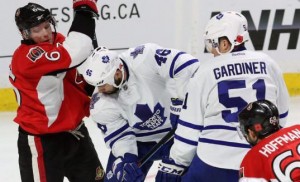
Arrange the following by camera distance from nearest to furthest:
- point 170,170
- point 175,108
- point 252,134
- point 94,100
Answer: point 252,134
point 170,170
point 175,108
point 94,100

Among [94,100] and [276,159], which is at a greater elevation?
[276,159]

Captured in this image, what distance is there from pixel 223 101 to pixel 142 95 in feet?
2.00

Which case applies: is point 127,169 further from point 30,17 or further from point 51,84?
point 30,17

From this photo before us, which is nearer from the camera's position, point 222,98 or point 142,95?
point 222,98

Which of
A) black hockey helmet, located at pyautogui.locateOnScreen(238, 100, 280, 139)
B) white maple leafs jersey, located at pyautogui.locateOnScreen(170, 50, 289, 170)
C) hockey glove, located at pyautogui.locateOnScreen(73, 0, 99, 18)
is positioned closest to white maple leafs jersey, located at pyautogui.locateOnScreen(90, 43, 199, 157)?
hockey glove, located at pyautogui.locateOnScreen(73, 0, 99, 18)

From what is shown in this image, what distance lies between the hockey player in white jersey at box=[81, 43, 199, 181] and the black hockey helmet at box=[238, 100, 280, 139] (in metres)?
0.80

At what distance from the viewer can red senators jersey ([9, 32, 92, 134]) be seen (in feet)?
8.86

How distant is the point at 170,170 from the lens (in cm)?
251

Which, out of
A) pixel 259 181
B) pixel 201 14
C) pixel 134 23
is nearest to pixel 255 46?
pixel 201 14

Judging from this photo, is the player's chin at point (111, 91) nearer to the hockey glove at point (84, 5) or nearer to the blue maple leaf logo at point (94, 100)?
the blue maple leaf logo at point (94, 100)

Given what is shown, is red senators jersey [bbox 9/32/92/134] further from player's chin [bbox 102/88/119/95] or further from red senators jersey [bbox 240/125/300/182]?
red senators jersey [bbox 240/125/300/182]

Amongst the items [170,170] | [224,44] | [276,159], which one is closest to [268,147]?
[276,159]

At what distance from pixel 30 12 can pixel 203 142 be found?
0.93 meters

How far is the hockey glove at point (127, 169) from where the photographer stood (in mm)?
2787
